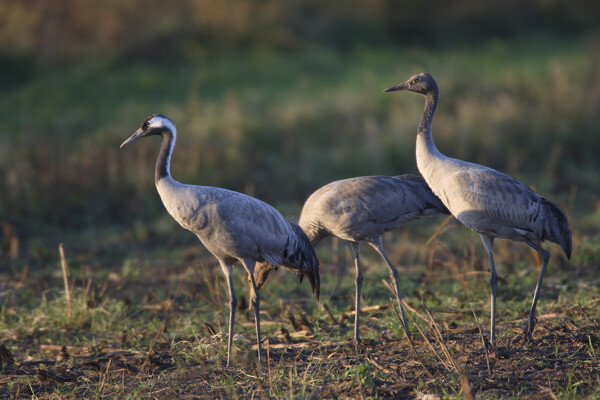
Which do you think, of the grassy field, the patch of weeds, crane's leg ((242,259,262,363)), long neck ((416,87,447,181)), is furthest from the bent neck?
the patch of weeds

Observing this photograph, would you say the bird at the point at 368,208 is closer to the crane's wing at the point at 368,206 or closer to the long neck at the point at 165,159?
the crane's wing at the point at 368,206

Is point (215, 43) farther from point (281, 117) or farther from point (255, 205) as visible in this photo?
point (255, 205)

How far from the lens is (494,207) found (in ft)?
16.9

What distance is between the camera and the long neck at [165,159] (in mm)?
5117

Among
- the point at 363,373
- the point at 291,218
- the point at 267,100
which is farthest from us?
the point at 267,100

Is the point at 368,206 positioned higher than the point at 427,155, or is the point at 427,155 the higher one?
the point at 427,155

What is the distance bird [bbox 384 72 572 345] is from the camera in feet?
16.9

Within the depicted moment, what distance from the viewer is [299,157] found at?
10594 millimetres

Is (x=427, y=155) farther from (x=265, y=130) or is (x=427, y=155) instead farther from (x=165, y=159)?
(x=265, y=130)

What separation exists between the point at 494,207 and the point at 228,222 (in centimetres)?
171

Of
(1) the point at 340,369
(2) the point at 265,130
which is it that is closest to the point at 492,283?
(1) the point at 340,369

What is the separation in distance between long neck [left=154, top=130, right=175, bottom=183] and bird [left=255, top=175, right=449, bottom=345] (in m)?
1.05

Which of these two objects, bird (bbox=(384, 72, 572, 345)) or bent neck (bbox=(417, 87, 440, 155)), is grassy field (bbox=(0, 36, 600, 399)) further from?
bent neck (bbox=(417, 87, 440, 155))

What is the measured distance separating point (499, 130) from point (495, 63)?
511cm
